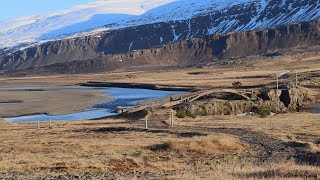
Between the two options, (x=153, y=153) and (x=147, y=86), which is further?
(x=147, y=86)

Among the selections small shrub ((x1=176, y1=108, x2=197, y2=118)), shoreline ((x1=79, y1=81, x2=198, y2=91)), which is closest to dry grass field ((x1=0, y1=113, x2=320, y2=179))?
small shrub ((x1=176, y1=108, x2=197, y2=118))

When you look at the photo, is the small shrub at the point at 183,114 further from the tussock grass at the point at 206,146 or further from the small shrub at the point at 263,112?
the tussock grass at the point at 206,146

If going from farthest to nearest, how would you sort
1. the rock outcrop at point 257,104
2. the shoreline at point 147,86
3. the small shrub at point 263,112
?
1. the shoreline at point 147,86
2. the rock outcrop at point 257,104
3. the small shrub at point 263,112

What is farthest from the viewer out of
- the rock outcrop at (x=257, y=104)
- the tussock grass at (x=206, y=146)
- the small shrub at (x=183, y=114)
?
the rock outcrop at (x=257, y=104)

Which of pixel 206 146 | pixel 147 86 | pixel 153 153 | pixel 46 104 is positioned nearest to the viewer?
pixel 153 153

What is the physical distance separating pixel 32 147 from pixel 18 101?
6106 centimetres

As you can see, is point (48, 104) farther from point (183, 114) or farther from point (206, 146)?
point (206, 146)

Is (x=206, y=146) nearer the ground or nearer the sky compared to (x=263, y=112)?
nearer the sky

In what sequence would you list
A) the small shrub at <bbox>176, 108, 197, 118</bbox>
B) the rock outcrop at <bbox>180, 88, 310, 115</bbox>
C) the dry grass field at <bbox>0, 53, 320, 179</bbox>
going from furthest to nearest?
the rock outcrop at <bbox>180, 88, 310, 115</bbox> → the small shrub at <bbox>176, 108, 197, 118</bbox> → the dry grass field at <bbox>0, 53, 320, 179</bbox>

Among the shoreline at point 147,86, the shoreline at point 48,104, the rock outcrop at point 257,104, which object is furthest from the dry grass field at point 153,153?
the shoreline at point 147,86

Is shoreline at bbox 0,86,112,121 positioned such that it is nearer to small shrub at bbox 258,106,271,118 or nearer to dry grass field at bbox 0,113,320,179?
small shrub at bbox 258,106,271,118

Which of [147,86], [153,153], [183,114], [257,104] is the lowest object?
[147,86]

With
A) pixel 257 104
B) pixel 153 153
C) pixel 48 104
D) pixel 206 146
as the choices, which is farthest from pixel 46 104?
pixel 206 146

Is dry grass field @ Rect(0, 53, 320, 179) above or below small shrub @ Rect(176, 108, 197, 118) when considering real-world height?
above
